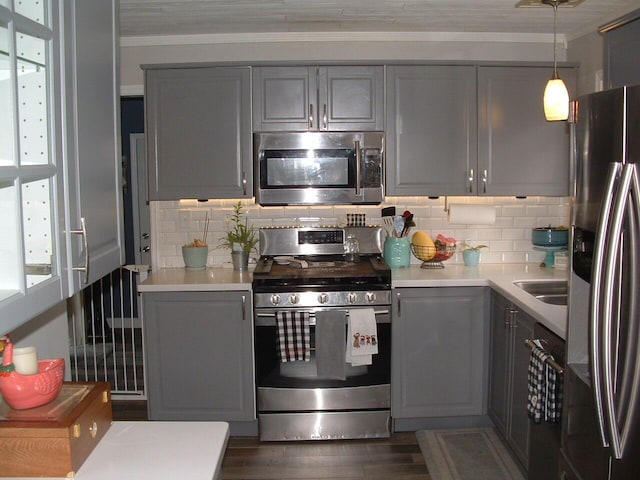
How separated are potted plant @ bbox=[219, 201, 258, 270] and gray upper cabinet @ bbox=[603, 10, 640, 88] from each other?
2.44 metres

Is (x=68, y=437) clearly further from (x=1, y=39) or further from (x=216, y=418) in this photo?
(x=216, y=418)

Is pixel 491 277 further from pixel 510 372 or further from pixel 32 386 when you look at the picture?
pixel 32 386

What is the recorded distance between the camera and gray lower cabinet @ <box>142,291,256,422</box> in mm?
3734

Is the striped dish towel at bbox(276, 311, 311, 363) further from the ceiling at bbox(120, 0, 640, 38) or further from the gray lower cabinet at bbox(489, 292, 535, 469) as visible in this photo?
the ceiling at bbox(120, 0, 640, 38)

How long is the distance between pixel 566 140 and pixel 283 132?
1755 millimetres

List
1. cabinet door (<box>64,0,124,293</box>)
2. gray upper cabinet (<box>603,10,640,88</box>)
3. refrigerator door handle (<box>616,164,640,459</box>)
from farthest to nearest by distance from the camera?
gray upper cabinet (<box>603,10,640,88</box>) → refrigerator door handle (<box>616,164,640,459</box>) → cabinet door (<box>64,0,124,293</box>)

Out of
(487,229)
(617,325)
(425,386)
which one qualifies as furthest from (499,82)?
(617,325)

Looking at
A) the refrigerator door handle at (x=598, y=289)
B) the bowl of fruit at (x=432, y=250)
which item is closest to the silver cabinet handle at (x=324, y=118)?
the bowl of fruit at (x=432, y=250)

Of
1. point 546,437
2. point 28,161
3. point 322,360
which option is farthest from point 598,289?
point 322,360

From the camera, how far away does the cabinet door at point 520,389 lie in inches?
124

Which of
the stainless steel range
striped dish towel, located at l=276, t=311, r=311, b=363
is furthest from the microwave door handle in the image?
striped dish towel, located at l=276, t=311, r=311, b=363

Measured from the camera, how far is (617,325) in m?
1.84

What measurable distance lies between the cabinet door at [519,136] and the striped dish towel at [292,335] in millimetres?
1393

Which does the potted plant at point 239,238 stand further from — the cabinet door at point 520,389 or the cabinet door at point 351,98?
the cabinet door at point 520,389
